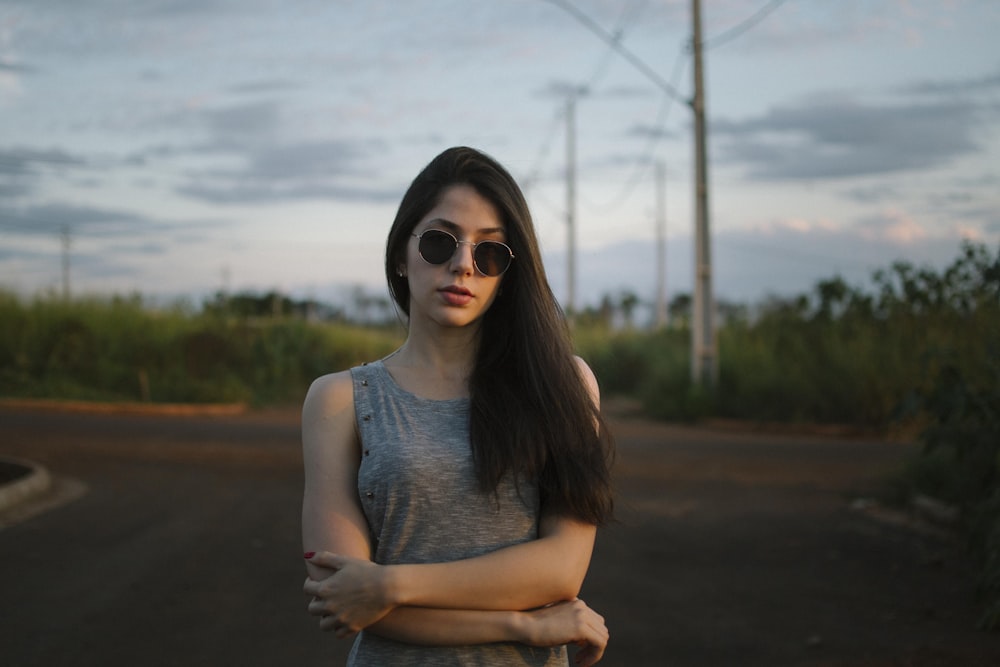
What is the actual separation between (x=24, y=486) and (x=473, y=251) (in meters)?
8.93

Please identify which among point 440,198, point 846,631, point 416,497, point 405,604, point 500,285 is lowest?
point 846,631

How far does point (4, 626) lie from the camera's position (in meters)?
5.86

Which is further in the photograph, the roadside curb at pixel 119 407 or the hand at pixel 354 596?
the roadside curb at pixel 119 407

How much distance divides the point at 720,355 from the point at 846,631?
55.3 feet

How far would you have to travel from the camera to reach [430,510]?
7.63 feet

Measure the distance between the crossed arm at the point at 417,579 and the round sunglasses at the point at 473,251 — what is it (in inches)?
13.5

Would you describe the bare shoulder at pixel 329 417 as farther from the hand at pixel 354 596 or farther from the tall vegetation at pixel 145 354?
the tall vegetation at pixel 145 354

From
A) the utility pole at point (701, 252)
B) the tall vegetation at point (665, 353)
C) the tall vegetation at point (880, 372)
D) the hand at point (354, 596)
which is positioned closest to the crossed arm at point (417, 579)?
the hand at point (354, 596)

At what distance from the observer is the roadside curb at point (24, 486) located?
31.7ft

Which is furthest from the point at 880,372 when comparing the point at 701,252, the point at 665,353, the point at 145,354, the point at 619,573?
the point at 145,354

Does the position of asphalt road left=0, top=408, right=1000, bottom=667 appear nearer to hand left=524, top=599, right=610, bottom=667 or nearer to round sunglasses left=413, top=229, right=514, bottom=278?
hand left=524, top=599, right=610, bottom=667

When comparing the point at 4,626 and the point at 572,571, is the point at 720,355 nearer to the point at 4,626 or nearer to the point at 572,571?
the point at 4,626

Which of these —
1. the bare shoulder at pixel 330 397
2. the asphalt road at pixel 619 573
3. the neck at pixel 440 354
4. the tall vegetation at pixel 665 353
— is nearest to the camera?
the bare shoulder at pixel 330 397

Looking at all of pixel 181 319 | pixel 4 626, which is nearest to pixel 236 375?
pixel 181 319
